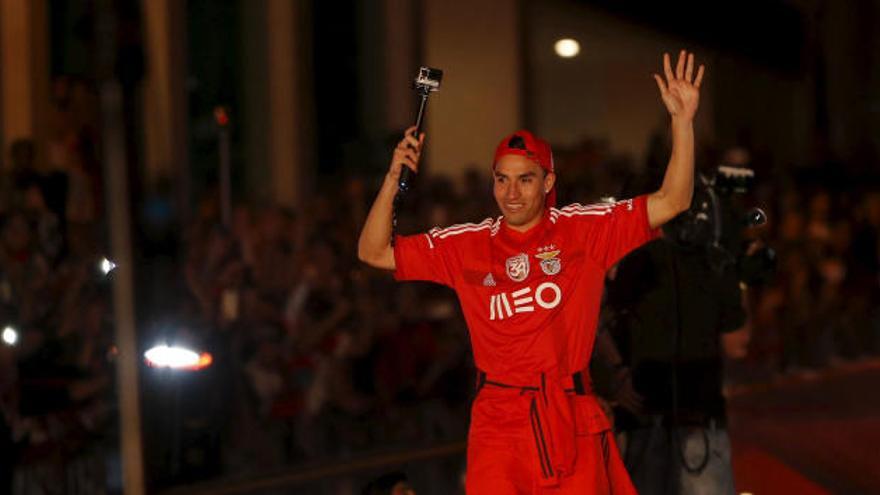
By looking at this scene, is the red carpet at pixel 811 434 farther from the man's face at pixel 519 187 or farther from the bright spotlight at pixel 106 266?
the man's face at pixel 519 187

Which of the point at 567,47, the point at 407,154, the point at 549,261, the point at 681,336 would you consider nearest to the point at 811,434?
the point at 681,336

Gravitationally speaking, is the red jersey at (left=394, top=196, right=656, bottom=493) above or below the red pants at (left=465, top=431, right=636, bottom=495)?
above

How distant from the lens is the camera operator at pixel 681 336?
7.02 m

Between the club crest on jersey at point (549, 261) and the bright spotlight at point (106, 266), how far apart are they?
3.77 metres

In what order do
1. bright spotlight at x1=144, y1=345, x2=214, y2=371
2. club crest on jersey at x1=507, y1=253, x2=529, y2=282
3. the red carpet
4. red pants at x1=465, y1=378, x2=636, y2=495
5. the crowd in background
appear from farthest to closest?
the red carpet → the crowd in background → bright spotlight at x1=144, y1=345, x2=214, y2=371 → club crest on jersey at x1=507, y1=253, x2=529, y2=282 → red pants at x1=465, y1=378, x2=636, y2=495

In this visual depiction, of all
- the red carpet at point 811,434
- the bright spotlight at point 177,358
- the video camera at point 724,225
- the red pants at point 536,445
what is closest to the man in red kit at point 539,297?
the red pants at point 536,445

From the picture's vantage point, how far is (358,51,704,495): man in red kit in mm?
5699

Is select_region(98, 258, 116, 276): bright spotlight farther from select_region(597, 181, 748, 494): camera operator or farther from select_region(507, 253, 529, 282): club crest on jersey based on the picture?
select_region(507, 253, 529, 282): club crest on jersey

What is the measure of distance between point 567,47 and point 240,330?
10.1m

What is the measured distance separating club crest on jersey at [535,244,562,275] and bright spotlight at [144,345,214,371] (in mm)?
3673

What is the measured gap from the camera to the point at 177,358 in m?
9.41

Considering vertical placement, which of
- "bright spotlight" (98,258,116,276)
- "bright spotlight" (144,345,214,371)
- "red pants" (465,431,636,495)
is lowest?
"red pants" (465,431,636,495)

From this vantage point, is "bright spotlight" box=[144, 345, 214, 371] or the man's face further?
"bright spotlight" box=[144, 345, 214, 371]

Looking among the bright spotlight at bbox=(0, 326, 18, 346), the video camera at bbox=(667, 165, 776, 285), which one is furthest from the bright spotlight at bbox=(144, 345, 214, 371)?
the video camera at bbox=(667, 165, 776, 285)
